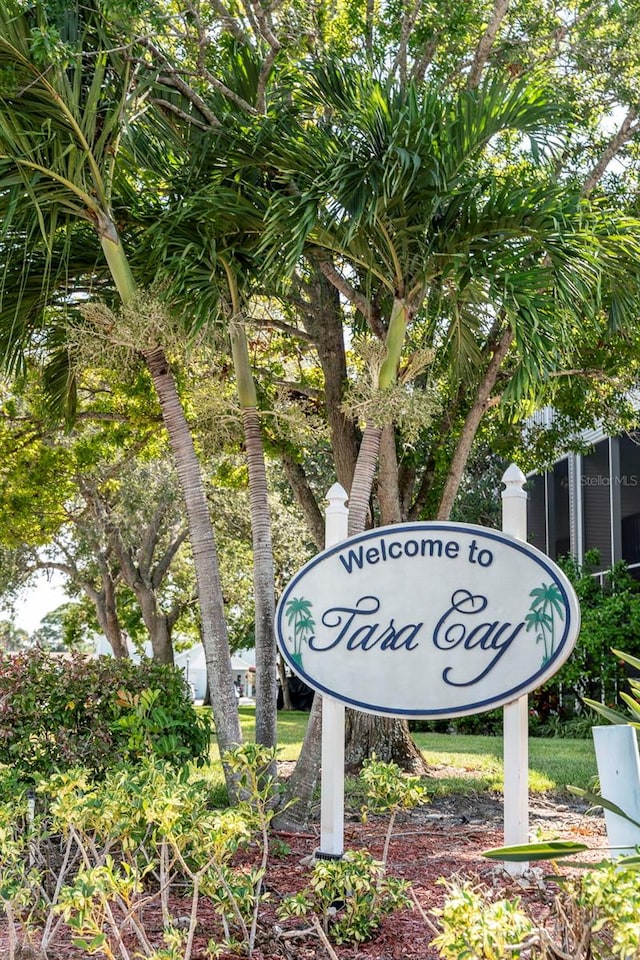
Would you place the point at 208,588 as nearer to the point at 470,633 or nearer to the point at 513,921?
the point at 470,633

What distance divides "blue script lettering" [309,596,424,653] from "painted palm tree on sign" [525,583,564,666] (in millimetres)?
617

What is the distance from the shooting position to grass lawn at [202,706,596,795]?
29.4 ft

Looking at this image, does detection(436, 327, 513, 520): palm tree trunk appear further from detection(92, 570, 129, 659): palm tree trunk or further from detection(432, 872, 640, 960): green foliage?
detection(92, 570, 129, 659): palm tree trunk

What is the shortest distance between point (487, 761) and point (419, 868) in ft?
18.6

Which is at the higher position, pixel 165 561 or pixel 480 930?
pixel 165 561

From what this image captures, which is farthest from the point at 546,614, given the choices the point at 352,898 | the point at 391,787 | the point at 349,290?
the point at 349,290

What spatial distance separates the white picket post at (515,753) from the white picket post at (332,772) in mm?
894

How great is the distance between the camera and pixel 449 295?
723 centimetres

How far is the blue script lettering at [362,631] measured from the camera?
17.4 ft

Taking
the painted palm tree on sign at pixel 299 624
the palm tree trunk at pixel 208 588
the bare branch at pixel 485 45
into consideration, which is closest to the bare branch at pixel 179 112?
the palm tree trunk at pixel 208 588

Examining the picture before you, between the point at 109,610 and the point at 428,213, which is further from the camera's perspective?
the point at 109,610

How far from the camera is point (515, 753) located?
5160 millimetres

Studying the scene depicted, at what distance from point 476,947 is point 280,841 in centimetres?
370

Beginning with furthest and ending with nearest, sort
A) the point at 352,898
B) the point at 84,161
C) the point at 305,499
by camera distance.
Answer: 1. the point at 305,499
2. the point at 84,161
3. the point at 352,898
